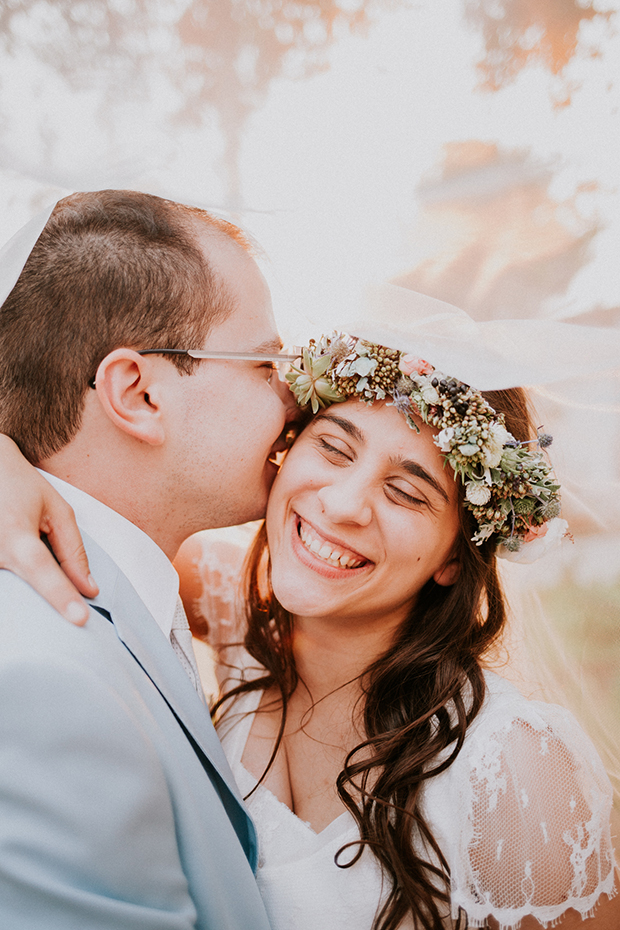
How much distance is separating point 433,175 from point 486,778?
84.4 inches

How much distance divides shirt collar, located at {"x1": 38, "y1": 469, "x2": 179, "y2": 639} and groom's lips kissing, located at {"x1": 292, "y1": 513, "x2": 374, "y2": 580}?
506mm

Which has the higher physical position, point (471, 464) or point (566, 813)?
point (471, 464)

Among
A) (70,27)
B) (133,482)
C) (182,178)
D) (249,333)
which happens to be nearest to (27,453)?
(133,482)


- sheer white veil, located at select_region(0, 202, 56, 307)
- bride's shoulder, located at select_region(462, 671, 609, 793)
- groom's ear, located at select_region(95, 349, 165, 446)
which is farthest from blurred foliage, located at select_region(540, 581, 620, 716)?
sheer white veil, located at select_region(0, 202, 56, 307)

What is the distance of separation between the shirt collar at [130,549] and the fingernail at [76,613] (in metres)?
0.42

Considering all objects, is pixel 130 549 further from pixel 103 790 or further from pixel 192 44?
pixel 192 44

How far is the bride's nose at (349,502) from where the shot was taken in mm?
2252

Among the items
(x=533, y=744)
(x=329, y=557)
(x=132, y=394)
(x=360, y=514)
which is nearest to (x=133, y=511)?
(x=132, y=394)

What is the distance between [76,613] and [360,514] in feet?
3.25

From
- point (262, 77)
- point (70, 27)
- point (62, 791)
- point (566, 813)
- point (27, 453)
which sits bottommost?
point (62, 791)

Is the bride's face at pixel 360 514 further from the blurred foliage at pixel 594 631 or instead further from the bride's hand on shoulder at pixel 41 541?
the bride's hand on shoulder at pixel 41 541

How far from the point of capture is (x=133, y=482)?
243 cm

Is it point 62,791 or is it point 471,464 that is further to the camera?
point 471,464

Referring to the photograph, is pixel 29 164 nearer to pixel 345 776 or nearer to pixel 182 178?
pixel 182 178
